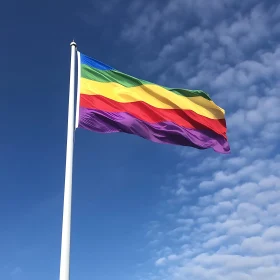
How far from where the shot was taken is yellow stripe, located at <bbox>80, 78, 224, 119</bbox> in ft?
51.9

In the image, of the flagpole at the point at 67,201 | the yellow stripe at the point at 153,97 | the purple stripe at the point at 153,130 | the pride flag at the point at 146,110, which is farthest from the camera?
the yellow stripe at the point at 153,97

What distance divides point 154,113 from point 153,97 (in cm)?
94

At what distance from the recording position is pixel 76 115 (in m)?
13.9

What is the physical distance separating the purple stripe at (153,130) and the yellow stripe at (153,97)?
0.91 m

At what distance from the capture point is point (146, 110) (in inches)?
686

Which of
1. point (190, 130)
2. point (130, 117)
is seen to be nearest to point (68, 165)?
point (130, 117)

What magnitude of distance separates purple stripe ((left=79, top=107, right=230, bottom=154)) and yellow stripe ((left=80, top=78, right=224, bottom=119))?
2.97 feet

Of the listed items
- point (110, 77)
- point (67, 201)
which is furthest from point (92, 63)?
point (67, 201)

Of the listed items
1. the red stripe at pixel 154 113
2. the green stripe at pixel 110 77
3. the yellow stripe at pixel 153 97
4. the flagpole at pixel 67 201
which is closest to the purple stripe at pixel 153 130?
the red stripe at pixel 154 113

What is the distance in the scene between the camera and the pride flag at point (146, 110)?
49.7ft

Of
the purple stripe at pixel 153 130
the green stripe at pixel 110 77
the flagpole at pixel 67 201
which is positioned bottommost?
the flagpole at pixel 67 201

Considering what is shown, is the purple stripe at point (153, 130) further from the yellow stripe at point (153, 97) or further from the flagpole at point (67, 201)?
the yellow stripe at point (153, 97)

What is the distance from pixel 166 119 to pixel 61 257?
27.5 ft

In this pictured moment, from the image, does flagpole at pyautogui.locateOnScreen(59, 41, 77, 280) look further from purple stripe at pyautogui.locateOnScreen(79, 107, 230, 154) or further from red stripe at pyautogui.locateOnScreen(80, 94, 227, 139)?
red stripe at pyautogui.locateOnScreen(80, 94, 227, 139)
